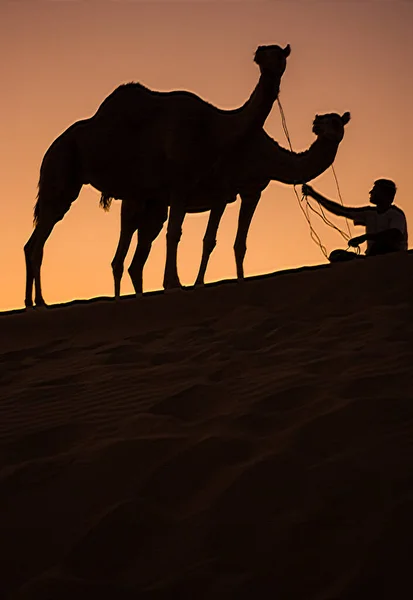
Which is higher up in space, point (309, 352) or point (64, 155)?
point (64, 155)

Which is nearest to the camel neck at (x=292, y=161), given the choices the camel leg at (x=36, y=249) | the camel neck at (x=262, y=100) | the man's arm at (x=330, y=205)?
the man's arm at (x=330, y=205)

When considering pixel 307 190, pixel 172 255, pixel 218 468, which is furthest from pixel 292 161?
pixel 218 468

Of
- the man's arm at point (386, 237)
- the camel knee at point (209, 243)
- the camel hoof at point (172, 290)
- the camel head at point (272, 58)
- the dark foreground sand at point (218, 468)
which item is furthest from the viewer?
the camel knee at point (209, 243)

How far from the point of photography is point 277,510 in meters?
3.03

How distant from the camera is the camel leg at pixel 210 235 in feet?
30.9

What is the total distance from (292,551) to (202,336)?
11.3ft

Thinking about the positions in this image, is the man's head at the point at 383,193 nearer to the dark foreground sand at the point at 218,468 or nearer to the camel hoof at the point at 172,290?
the camel hoof at the point at 172,290

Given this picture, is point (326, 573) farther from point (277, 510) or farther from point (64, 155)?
point (64, 155)

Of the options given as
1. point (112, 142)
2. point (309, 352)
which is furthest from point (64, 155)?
point (309, 352)

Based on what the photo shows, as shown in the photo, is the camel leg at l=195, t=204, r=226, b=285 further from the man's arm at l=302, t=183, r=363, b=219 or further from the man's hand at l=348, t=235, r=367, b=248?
the man's hand at l=348, t=235, r=367, b=248

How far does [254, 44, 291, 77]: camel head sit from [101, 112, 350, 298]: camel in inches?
29.7

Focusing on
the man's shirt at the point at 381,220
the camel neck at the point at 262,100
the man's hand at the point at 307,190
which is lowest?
the man's shirt at the point at 381,220

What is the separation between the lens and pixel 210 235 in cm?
965

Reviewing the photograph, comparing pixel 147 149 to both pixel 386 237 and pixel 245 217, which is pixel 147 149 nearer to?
pixel 245 217
